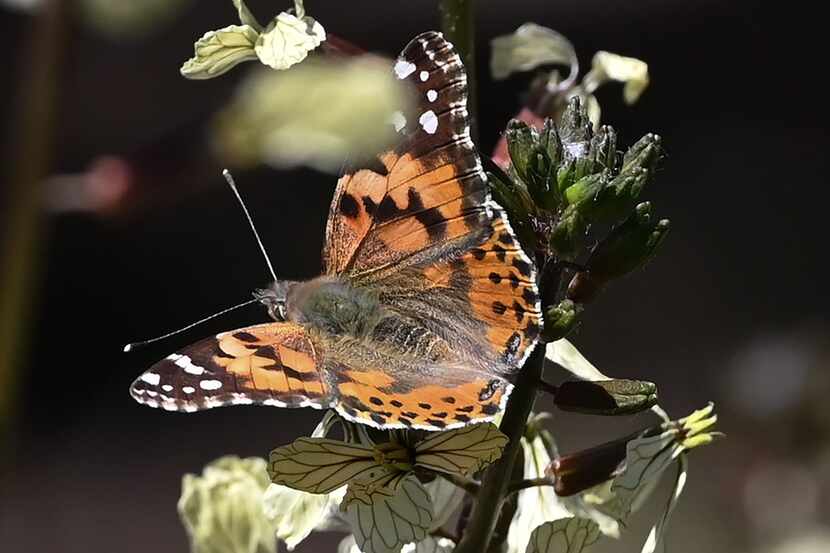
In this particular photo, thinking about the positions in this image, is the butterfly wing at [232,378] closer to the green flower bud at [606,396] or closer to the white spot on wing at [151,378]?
the white spot on wing at [151,378]

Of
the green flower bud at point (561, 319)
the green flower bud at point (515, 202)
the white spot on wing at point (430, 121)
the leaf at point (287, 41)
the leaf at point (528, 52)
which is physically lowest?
the green flower bud at point (561, 319)

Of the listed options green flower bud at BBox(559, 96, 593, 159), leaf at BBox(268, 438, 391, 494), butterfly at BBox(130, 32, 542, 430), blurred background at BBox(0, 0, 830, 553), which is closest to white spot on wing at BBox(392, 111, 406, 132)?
butterfly at BBox(130, 32, 542, 430)

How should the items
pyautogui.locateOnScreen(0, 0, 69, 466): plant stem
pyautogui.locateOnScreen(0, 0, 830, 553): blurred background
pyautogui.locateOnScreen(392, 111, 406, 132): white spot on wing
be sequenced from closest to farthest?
1. pyautogui.locateOnScreen(0, 0, 69, 466): plant stem
2. pyautogui.locateOnScreen(392, 111, 406, 132): white spot on wing
3. pyautogui.locateOnScreen(0, 0, 830, 553): blurred background

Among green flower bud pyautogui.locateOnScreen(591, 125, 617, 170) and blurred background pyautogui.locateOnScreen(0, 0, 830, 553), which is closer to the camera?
green flower bud pyautogui.locateOnScreen(591, 125, 617, 170)

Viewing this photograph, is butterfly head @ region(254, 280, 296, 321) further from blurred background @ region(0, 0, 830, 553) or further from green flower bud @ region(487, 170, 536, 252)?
blurred background @ region(0, 0, 830, 553)

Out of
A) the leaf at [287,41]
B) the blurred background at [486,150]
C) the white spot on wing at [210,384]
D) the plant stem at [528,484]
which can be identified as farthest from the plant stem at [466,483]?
the blurred background at [486,150]

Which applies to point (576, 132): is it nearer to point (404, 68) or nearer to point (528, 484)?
point (404, 68)
